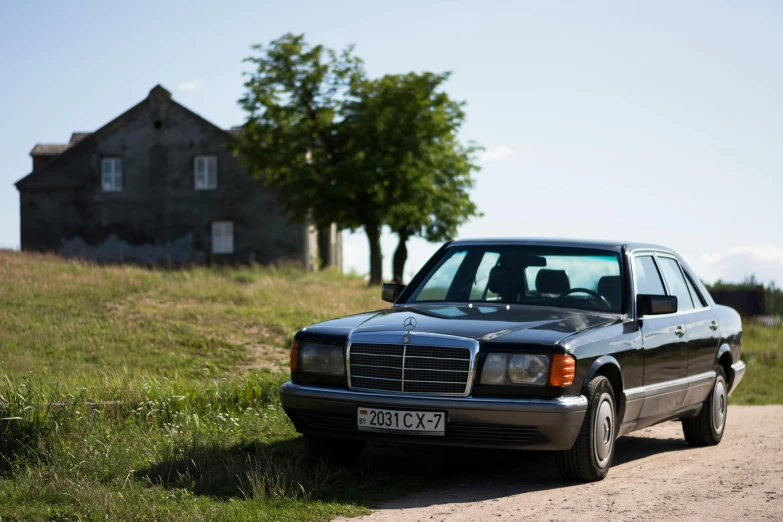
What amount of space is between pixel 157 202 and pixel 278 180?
8.05m

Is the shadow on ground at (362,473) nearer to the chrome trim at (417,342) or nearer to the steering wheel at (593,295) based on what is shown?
the chrome trim at (417,342)

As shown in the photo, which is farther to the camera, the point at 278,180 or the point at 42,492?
the point at 278,180

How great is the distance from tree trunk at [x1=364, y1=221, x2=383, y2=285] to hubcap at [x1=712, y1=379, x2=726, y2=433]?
30393 mm

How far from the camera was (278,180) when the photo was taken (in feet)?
138

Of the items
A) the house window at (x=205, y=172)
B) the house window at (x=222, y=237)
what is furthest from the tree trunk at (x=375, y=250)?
the house window at (x=205, y=172)

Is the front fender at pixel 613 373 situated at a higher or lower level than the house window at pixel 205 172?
lower

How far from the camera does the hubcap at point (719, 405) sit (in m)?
9.85

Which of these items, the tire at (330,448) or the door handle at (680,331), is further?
the door handle at (680,331)

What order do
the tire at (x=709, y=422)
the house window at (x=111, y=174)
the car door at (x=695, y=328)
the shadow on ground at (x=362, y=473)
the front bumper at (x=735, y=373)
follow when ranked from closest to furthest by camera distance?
the shadow on ground at (x=362, y=473)
the car door at (x=695, y=328)
the tire at (x=709, y=422)
the front bumper at (x=735, y=373)
the house window at (x=111, y=174)

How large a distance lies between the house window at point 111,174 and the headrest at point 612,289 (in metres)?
41.8

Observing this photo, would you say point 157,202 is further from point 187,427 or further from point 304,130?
point 187,427

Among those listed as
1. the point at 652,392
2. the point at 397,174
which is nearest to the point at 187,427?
the point at 652,392

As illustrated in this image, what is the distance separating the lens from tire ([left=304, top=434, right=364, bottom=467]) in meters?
7.66

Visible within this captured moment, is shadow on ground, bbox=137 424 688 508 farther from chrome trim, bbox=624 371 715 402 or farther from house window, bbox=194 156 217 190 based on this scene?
house window, bbox=194 156 217 190
